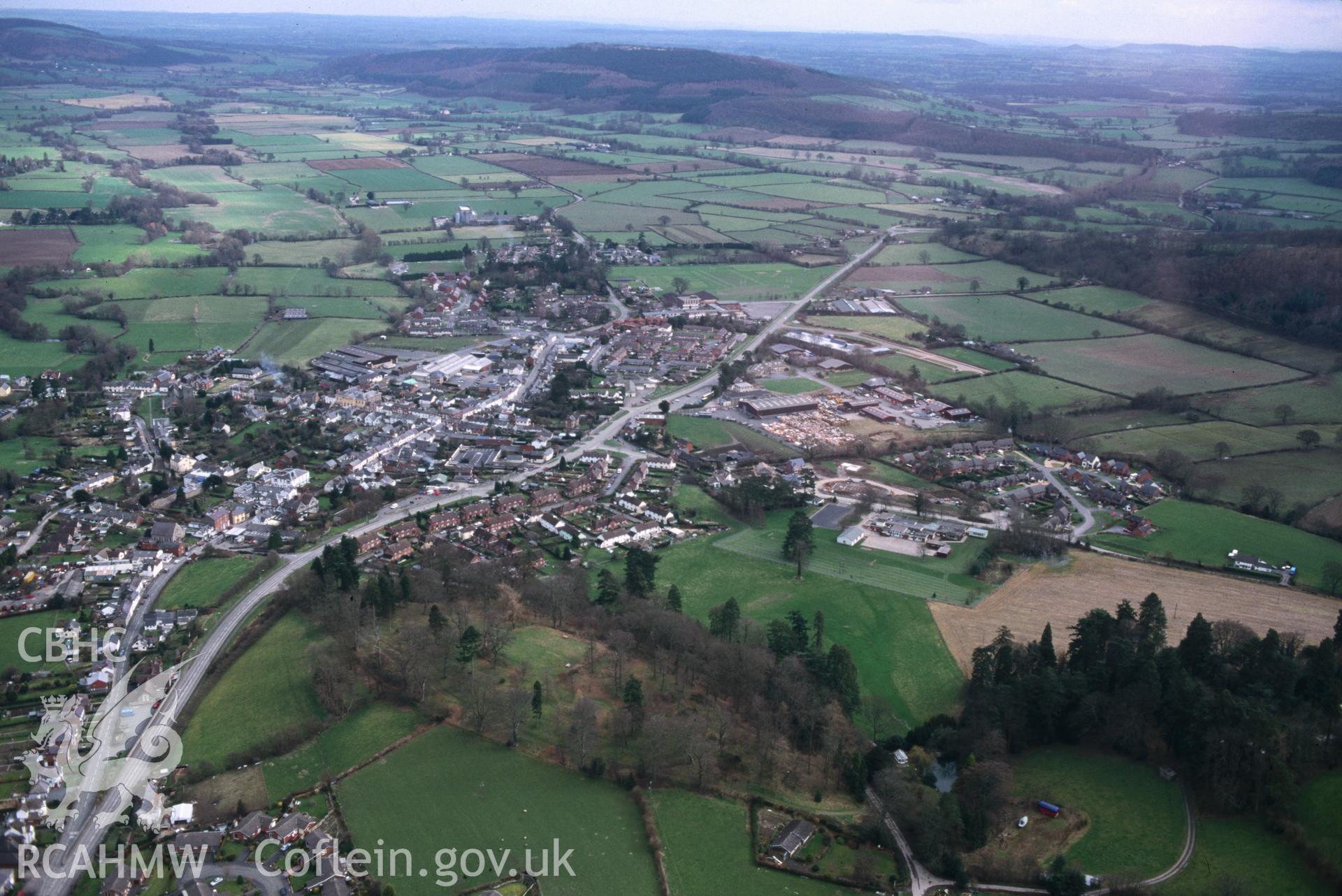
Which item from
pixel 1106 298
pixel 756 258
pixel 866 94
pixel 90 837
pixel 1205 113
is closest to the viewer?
pixel 90 837

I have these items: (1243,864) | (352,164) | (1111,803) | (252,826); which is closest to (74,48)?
(352,164)

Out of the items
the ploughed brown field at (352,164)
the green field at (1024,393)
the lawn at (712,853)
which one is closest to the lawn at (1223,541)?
the green field at (1024,393)

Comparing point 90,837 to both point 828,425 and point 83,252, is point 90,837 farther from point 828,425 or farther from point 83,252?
point 83,252

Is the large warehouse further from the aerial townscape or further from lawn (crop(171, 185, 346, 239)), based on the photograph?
lawn (crop(171, 185, 346, 239))

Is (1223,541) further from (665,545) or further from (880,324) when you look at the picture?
(880,324)

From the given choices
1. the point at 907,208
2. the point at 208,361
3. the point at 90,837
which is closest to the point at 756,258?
the point at 907,208

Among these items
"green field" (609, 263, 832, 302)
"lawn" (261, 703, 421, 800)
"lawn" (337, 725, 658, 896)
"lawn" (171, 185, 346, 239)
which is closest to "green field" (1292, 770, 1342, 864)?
"lawn" (337, 725, 658, 896)
